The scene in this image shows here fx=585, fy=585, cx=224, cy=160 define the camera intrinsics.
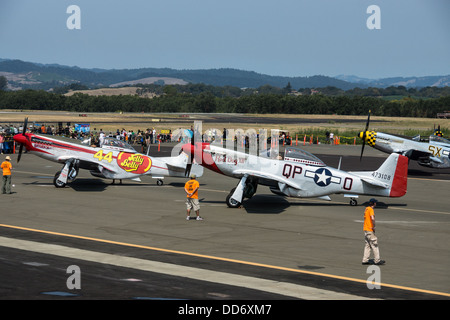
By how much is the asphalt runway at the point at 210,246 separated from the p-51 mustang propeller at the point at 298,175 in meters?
0.79

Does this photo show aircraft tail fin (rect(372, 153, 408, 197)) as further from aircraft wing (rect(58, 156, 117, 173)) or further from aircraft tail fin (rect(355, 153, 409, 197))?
aircraft wing (rect(58, 156, 117, 173))

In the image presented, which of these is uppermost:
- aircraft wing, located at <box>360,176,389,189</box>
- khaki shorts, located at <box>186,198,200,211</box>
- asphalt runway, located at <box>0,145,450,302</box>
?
aircraft wing, located at <box>360,176,389,189</box>

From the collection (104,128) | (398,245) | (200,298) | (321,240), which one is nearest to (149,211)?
(321,240)

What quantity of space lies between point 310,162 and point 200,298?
1384 centimetres

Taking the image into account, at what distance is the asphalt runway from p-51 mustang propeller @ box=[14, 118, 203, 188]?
2.56 ft

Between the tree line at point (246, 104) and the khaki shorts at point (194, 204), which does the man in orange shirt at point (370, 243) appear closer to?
the khaki shorts at point (194, 204)

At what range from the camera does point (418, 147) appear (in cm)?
4012

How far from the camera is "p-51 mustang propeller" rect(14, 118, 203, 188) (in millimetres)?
29234

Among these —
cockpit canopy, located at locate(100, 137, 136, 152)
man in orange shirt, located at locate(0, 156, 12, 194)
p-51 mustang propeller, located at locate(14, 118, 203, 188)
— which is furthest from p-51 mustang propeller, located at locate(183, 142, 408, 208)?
man in orange shirt, located at locate(0, 156, 12, 194)

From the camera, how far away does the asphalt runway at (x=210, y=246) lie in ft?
43.0

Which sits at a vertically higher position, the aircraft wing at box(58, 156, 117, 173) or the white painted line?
the aircraft wing at box(58, 156, 117, 173)

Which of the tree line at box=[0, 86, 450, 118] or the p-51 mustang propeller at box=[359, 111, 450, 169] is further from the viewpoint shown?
the tree line at box=[0, 86, 450, 118]

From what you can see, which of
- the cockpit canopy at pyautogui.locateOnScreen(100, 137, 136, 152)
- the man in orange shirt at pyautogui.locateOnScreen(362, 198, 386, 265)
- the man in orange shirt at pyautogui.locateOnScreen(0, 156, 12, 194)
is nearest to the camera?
the man in orange shirt at pyautogui.locateOnScreen(362, 198, 386, 265)

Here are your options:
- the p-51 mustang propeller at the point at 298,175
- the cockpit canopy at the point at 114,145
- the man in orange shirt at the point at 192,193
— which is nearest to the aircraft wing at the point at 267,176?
the p-51 mustang propeller at the point at 298,175
